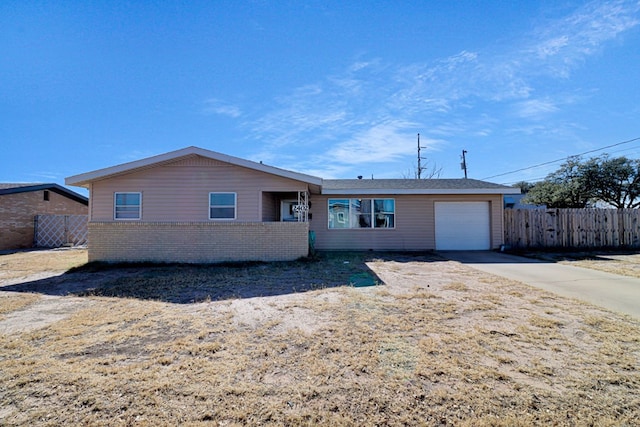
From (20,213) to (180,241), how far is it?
1269 cm

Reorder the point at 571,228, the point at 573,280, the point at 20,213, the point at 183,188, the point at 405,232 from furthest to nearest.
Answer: the point at 20,213, the point at 571,228, the point at 405,232, the point at 183,188, the point at 573,280

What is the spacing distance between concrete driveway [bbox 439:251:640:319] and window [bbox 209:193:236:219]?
7775 mm

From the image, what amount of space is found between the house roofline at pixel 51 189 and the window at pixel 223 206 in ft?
41.2

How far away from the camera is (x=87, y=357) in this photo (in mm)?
3104

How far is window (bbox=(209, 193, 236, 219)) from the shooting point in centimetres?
1008

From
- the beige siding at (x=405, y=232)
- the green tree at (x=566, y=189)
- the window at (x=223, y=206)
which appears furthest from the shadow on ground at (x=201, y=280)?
the green tree at (x=566, y=189)

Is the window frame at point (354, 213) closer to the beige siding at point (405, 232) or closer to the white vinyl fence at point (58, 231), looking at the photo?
the beige siding at point (405, 232)

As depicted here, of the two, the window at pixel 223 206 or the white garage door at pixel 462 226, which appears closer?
the window at pixel 223 206

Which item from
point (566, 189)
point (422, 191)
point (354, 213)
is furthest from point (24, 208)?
point (566, 189)

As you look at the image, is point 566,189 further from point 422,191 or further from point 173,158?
point 173,158

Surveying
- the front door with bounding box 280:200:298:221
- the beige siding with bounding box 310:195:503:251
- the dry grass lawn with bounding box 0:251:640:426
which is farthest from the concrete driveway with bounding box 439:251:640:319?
the front door with bounding box 280:200:298:221

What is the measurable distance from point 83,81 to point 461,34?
42.0ft

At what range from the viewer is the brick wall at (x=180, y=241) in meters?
9.59

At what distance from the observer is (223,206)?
10.1 metres
